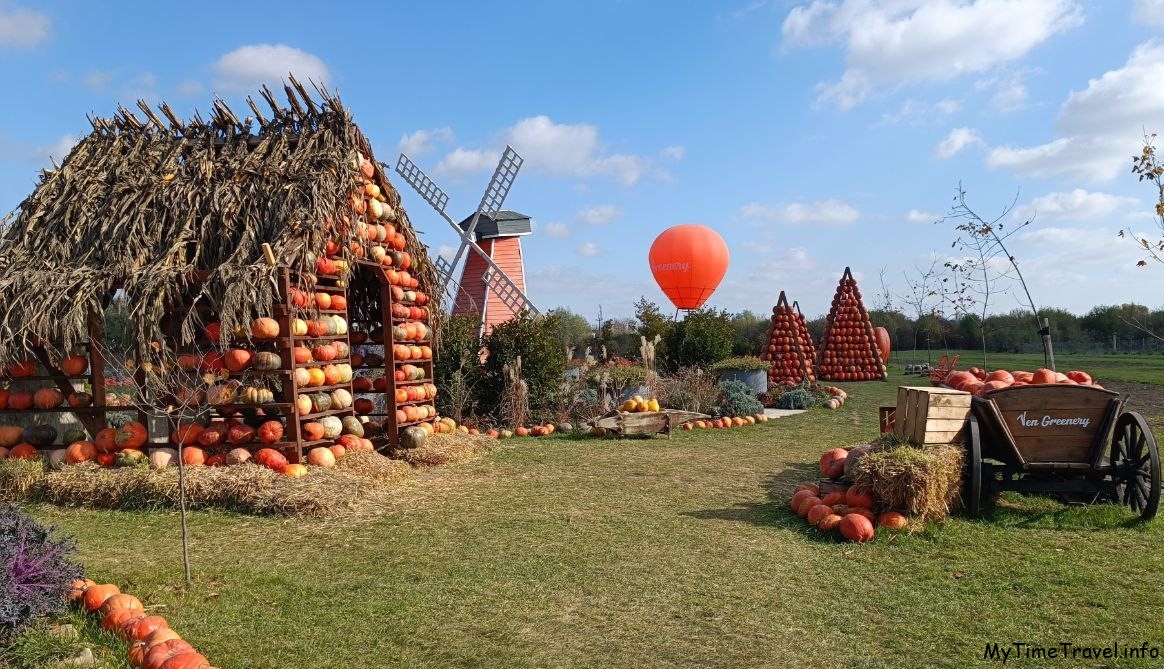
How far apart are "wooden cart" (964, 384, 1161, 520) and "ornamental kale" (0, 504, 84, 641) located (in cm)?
615

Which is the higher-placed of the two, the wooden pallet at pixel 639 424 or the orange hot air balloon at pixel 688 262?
the orange hot air balloon at pixel 688 262

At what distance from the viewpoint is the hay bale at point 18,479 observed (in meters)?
7.52

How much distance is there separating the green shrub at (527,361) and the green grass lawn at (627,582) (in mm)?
5635

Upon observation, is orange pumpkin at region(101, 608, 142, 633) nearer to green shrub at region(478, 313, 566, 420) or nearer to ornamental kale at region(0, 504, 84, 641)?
ornamental kale at region(0, 504, 84, 641)

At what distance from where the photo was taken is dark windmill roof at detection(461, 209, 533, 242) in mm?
23016

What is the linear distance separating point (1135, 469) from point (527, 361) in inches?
355

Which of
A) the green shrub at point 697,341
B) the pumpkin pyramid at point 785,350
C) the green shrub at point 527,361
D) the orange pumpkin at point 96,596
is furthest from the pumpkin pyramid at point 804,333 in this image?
the orange pumpkin at point 96,596

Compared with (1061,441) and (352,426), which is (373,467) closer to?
(352,426)

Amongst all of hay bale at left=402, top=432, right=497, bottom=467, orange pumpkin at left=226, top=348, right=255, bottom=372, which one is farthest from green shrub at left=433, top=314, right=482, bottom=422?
orange pumpkin at left=226, top=348, right=255, bottom=372

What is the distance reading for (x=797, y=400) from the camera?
1558cm

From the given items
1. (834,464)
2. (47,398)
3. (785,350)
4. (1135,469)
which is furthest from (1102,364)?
(47,398)

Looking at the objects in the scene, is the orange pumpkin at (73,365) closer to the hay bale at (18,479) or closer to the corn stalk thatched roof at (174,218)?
the corn stalk thatched roof at (174,218)

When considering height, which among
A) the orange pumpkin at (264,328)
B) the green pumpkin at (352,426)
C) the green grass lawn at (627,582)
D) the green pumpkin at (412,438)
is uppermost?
the orange pumpkin at (264,328)

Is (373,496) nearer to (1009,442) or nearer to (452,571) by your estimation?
(452,571)
